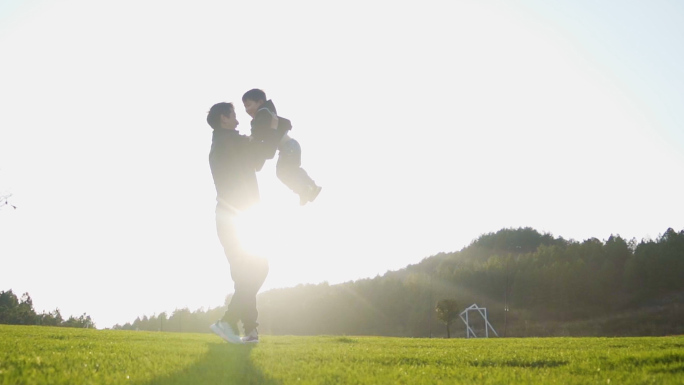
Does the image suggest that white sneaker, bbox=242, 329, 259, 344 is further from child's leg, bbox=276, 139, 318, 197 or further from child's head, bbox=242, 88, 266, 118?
child's head, bbox=242, 88, 266, 118

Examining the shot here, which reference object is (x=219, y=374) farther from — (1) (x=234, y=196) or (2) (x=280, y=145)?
(2) (x=280, y=145)

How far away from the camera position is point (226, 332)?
267 inches

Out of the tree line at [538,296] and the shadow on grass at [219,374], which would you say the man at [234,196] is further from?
the tree line at [538,296]

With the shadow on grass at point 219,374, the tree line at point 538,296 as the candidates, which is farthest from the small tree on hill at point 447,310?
the shadow on grass at point 219,374

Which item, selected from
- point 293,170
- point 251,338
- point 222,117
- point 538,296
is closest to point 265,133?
point 293,170

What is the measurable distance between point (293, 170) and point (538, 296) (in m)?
74.7

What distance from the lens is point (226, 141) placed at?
6.66m

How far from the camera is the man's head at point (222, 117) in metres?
A: 6.80

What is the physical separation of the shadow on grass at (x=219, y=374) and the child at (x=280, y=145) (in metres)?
2.66

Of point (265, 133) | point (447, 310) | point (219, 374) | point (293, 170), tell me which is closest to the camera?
point (219, 374)

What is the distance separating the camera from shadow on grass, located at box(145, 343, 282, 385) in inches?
121

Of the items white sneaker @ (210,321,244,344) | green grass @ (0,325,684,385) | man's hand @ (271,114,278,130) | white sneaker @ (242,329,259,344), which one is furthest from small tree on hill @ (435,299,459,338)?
green grass @ (0,325,684,385)


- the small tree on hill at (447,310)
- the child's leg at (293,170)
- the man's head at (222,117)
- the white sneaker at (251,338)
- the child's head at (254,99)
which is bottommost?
the white sneaker at (251,338)

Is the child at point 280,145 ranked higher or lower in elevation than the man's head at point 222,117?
lower
